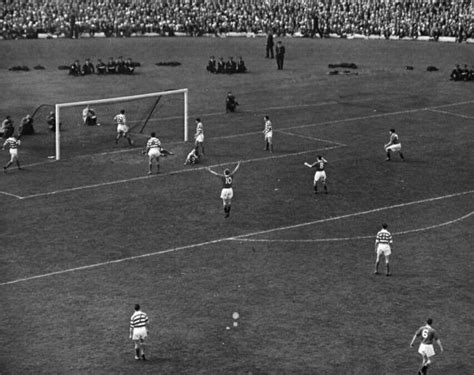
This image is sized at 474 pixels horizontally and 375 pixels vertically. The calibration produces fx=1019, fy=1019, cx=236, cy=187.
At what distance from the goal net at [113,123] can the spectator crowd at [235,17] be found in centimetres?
3145

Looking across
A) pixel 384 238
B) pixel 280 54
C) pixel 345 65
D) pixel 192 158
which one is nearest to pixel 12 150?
pixel 192 158

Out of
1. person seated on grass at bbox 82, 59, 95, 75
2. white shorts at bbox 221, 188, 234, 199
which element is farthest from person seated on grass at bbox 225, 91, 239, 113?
white shorts at bbox 221, 188, 234, 199

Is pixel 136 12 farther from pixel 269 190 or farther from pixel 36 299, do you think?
pixel 36 299

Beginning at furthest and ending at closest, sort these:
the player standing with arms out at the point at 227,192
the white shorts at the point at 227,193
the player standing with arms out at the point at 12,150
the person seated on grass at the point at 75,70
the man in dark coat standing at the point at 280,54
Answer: the man in dark coat standing at the point at 280,54 < the person seated on grass at the point at 75,70 < the player standing with arms out at the point at 12,150 < the white shorts at the point at 227,193 < the player standing with arms out at the point at 227,192

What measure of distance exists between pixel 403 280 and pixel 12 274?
14.5 meters

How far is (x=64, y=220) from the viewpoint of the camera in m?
45.0

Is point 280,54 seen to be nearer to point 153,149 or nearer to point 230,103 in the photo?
point 230,103

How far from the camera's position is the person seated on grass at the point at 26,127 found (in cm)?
6225

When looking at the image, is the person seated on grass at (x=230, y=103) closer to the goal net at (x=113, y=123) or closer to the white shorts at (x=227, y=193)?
the goal net at (x=113, y=123)

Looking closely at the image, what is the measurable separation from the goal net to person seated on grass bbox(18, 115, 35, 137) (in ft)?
4.73

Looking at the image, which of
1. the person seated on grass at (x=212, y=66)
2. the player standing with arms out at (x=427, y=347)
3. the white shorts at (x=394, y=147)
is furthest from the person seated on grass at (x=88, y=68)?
the player standing with arms out at (x=427, y=347)

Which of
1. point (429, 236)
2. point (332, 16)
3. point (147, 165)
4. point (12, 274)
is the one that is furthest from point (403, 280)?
point (332, 16)

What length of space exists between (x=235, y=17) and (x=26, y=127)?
48382mm

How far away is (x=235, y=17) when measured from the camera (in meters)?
Result: 107
